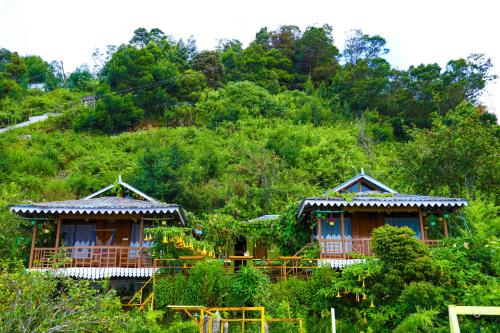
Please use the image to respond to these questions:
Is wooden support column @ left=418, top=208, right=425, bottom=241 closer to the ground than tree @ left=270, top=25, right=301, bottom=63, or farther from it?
closer to the ground

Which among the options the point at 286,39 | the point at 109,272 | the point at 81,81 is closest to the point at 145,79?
the point at 81,81

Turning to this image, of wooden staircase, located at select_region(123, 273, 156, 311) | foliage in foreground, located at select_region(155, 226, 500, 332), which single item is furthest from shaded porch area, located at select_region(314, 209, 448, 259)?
wooden staircase, located at select_region(123, 273, 156, 311)

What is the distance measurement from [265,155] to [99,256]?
17074 mm

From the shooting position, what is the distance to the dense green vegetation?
14086 mm

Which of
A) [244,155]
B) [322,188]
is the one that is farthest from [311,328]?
[244,155]

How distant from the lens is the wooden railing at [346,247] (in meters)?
17.8

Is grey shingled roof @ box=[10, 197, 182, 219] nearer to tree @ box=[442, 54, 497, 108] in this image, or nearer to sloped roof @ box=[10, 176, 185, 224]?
sloped roof @ box=[10, 176, 185, 224]

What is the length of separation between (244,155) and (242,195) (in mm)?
5720

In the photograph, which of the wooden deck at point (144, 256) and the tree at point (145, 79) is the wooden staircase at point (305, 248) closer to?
the wooden deck at point (144, 256)

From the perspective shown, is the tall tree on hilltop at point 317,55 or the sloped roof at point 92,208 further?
the tall tree on hilltop at point 317,55

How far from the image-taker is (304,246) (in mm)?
19203

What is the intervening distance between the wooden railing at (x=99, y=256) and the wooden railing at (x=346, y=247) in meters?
6.87

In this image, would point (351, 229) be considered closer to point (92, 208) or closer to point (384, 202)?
point (384, 202)

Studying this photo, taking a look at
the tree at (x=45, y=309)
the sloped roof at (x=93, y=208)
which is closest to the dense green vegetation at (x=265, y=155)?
the tree at (x=45, y=309)
